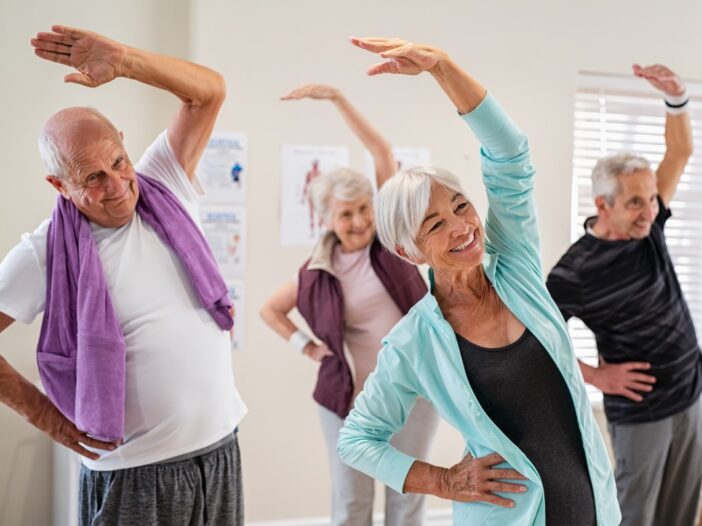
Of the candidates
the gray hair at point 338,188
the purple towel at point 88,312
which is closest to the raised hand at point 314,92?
the gray hair at point 338,188

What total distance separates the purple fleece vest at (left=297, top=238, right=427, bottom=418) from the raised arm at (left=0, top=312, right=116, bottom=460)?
1096mm

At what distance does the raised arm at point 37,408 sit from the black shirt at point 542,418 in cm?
89

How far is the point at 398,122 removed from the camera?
353 cm

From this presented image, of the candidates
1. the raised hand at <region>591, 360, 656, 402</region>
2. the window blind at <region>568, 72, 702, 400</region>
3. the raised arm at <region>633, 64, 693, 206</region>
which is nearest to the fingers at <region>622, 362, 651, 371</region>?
the raised hand at <region>591, 360, 656, 402</region>

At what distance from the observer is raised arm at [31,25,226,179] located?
1.58m

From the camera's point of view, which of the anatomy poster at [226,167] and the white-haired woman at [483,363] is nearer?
the white-haired woman at [483,363]

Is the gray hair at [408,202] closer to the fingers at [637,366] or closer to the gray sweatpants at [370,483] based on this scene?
the gray sweatpants at [370,483]

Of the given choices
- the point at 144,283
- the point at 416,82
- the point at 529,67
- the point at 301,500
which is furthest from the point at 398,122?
the point at 144,283

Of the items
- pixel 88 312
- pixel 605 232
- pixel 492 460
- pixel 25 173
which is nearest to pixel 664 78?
pixel 605 232

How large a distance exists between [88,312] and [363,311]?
1.22 m

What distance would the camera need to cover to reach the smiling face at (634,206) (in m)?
2.53

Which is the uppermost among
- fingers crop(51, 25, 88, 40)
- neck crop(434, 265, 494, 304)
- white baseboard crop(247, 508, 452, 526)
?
fingers crop(51, 25, 88, 40)

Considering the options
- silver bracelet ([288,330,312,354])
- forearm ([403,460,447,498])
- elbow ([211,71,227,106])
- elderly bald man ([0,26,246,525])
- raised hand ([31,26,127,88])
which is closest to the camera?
forearm ([403,460,447,498])

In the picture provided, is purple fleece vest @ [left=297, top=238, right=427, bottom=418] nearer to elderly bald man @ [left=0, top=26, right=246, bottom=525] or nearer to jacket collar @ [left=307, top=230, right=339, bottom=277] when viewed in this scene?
jacket collar @ [left=307, top=230, right=339, bottom=277]
